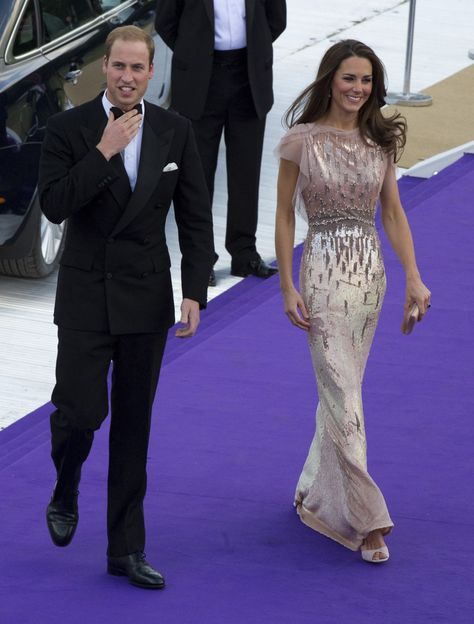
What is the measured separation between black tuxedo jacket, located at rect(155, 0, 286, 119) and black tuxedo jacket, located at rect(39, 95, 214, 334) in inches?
133

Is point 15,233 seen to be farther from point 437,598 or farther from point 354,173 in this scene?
point 437,598

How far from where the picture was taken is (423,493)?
20.5 ft

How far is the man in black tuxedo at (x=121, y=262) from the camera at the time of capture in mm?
5164

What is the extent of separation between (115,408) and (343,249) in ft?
3.31

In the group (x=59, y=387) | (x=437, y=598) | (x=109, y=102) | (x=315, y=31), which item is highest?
(x=109, y=102)

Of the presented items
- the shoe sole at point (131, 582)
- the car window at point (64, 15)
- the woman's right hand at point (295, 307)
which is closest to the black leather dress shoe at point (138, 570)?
the shoe sole at point (131, 582)

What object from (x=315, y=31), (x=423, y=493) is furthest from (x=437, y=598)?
(x=315, y=31)

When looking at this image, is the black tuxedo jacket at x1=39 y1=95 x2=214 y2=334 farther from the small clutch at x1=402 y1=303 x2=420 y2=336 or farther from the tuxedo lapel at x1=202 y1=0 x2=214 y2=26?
the tuxedo lapel at x1=202 y1=0 x2=214 y2=26

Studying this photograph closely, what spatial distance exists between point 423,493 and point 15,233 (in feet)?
10.2

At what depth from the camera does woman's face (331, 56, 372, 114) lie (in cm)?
563

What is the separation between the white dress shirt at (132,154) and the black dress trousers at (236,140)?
11.6ft

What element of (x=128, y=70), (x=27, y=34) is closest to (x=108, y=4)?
(x=27, y=34)

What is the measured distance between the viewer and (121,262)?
5.32 m

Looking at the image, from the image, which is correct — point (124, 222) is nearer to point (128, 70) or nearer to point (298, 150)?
point (128, 70)
